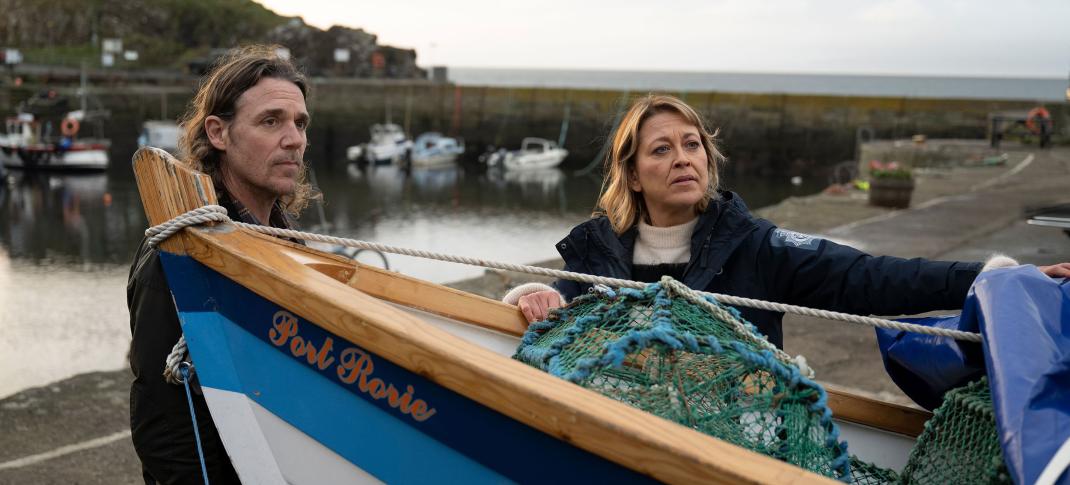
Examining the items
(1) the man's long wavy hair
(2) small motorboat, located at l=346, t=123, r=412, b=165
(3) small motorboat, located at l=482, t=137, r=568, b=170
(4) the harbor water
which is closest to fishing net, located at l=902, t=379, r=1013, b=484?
(1) the man's long wavy hair

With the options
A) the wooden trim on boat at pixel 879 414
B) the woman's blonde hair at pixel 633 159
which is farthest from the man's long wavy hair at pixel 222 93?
the wooden trim on boat at pixel 879 414

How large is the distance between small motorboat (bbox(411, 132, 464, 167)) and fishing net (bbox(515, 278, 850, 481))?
143 ft

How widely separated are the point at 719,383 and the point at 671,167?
40.4 inches

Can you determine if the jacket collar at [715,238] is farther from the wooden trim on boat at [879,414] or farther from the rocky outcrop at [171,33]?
the rocky outcrop at [171,33]

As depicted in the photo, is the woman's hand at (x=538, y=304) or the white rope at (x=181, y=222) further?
the woman's hand at (x=538, y=304)

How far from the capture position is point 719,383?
205cm

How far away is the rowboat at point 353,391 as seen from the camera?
1.78 meters

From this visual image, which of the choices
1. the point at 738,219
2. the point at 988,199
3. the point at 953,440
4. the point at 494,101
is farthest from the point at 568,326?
the point at 494,101

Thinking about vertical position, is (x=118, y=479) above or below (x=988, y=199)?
below

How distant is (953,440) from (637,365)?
84 centimetres

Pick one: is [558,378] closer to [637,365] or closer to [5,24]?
[637,365]

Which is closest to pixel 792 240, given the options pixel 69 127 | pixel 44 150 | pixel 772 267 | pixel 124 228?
pixel 772 267

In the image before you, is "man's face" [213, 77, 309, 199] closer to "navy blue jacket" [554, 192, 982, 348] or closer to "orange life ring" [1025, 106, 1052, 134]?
"navy blue jacket" [554, 192, 982, 348]

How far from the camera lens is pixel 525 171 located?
43.4m
